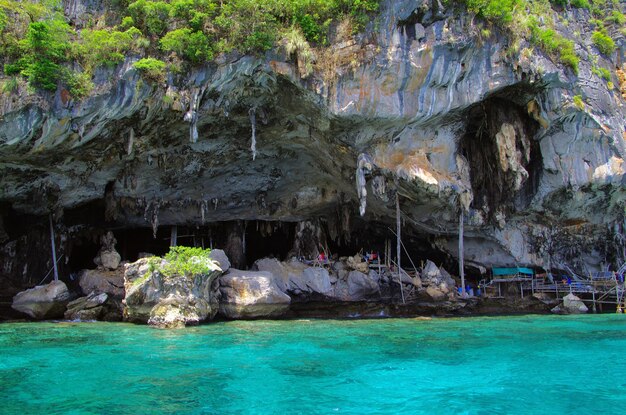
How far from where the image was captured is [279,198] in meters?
20.8

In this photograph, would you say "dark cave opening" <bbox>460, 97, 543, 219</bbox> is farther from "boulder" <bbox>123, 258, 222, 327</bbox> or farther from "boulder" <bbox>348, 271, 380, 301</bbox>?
"boulder" <bbox>123, 258, 222, 327</bbox>

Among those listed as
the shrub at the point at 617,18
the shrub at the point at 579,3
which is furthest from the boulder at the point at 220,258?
the shrub at the point at 617,18

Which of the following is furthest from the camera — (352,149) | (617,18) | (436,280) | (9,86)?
(436,280)

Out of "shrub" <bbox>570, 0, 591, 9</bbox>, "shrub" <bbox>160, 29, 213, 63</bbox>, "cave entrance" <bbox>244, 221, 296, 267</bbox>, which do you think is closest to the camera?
"shrub" <bbox>160, 29, 213, 63</bbox>

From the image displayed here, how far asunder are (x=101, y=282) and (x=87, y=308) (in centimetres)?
361

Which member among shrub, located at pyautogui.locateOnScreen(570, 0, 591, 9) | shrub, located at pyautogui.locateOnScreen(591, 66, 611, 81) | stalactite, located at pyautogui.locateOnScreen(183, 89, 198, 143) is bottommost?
stalactite, located at pyautogui.locateOnScreen(183, 89, 198, 143)

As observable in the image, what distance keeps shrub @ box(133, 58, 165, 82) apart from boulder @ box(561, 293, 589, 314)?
639 inches

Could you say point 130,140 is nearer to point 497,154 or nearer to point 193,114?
point 193,114

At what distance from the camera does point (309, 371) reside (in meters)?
7.67

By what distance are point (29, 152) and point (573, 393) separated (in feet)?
46.3

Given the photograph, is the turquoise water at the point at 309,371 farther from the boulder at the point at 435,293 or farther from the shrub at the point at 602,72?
the shrub at the point at 602,72

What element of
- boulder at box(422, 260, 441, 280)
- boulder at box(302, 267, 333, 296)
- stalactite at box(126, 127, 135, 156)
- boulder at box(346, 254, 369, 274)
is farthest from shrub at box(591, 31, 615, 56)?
stalactite at box(126, 127, 135, 156)

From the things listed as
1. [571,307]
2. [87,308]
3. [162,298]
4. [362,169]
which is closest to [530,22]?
[362,169]

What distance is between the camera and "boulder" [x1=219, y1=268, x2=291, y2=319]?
1494 cm
